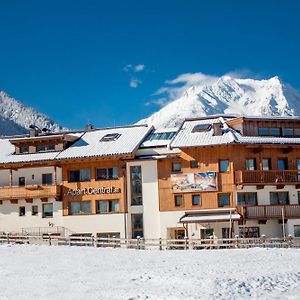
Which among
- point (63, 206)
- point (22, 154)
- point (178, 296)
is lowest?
point (178, 296)

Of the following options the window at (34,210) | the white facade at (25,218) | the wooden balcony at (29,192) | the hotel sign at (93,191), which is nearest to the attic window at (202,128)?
the hotel sign at (93,191)

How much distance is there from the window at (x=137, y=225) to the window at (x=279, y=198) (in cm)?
1082

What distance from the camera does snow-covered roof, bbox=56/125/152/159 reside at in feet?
166

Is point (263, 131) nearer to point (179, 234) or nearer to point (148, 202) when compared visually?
point (179, 234)

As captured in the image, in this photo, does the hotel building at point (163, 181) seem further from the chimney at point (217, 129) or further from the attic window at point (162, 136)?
the attic window at point (162, 136)

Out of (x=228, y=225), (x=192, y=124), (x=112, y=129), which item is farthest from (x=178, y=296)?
(x=112, y=129)

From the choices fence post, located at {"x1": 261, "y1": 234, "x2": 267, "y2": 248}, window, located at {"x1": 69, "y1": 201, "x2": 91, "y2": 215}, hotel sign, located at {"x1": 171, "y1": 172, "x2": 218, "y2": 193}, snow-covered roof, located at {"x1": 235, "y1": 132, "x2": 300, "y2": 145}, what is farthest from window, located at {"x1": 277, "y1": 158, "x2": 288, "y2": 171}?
window, located at {"x1": 69, "y1": 201, "x2": 91, "y2": 215}

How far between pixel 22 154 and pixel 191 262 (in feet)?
87.9

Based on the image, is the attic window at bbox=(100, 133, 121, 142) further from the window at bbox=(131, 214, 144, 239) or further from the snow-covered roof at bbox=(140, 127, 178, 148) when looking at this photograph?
the window at bbox=(131, 214, 144, 239)

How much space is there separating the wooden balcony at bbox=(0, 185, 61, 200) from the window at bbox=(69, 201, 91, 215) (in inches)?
62.1

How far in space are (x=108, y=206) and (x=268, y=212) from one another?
1340cm

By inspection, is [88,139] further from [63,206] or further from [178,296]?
[178,296]

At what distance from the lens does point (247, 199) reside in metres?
47.6

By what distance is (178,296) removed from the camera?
21875 millimetres
